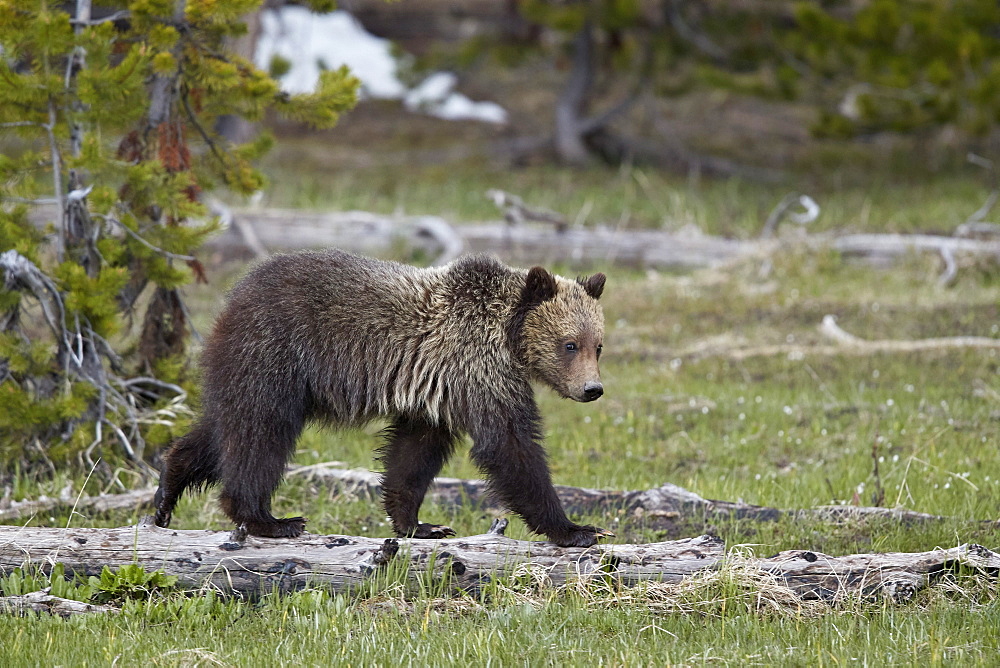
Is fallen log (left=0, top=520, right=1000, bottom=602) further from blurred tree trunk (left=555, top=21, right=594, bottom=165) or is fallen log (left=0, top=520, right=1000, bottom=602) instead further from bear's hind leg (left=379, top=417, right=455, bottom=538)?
blurred tree trunk (left=555, top=21, right=594, bottom=165)

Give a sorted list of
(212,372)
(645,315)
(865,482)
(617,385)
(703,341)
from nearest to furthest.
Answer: (212,372), (865,482), (617,385), (703,341), (645,315)

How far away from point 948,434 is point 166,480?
575 cm

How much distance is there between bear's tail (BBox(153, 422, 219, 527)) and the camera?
6035mm

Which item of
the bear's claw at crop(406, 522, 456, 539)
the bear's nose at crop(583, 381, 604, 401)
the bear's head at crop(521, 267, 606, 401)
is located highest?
the bear's head at crop(521, 267, 606, 401)

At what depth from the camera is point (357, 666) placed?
438 cm

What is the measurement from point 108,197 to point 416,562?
10.5 feet

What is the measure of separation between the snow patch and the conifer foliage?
15.0 meters

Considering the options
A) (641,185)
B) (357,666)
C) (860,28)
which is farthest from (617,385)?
(641,185)

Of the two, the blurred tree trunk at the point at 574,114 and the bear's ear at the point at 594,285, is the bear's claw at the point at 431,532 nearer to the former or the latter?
the bear's ear at the point at 594,285

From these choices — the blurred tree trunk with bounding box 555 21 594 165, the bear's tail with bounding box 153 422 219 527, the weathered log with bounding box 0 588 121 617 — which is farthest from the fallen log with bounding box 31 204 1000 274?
the weathered log with bounding box 0 588 121 617

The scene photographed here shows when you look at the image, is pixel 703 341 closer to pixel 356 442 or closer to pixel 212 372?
pixel 356 442

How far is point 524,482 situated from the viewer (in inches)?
218

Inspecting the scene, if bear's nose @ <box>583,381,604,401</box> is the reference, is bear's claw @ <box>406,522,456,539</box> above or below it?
below

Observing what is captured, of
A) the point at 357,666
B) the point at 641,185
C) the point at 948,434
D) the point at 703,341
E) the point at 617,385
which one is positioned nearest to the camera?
the point at 357,666
